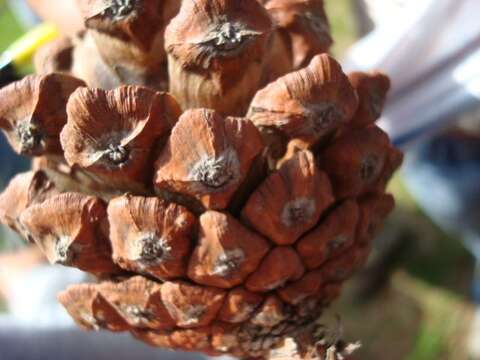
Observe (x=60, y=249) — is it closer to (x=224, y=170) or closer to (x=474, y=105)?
(x=224, y=170)

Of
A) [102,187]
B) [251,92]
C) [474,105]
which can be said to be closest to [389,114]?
[474,105]

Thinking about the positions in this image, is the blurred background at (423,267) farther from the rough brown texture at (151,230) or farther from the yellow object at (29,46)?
the rough brown texture at (151,230)

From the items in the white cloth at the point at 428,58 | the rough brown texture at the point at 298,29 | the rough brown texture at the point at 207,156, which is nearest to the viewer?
the rough brown texture at the point at 207,156

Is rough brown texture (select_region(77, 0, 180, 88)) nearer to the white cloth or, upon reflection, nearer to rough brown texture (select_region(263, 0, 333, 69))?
rough brown texture (select_region(263, 0, 333, 69))

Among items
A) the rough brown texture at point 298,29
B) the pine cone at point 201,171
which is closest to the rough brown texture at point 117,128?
the pine cone at point 201,171

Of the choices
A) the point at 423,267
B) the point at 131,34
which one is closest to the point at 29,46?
the point at 131,34
